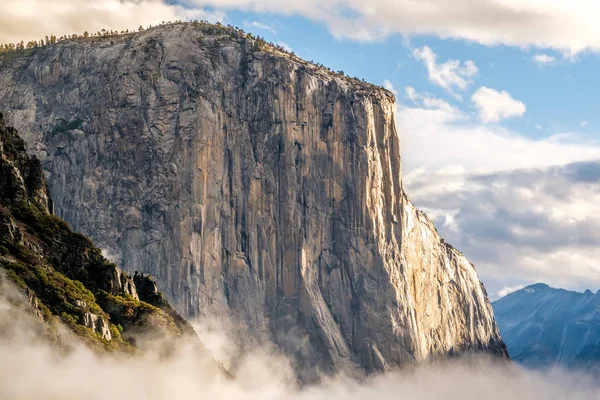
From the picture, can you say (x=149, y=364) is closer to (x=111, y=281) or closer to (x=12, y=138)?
(x=111, y=281)

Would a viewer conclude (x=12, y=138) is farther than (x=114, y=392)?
Yes

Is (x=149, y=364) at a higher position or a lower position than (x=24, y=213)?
lower

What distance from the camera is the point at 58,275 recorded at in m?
175

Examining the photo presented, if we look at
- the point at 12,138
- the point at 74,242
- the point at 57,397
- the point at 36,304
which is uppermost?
the point at 12,138

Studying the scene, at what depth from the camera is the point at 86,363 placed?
160500 mm

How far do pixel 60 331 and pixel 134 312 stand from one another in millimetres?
25623

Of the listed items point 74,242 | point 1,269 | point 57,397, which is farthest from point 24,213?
point 57,397

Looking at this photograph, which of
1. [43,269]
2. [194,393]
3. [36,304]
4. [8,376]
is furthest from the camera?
[194,393]

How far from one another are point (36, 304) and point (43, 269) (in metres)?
11.7

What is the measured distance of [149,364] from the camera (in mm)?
180375

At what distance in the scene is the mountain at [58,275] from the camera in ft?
545

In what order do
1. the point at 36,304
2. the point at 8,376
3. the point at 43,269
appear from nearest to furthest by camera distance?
the point at 8,376 → the point at 36,304 → the point at 43,269

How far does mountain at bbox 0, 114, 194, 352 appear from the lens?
166 m

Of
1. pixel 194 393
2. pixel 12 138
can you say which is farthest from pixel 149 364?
pixel 12 138
